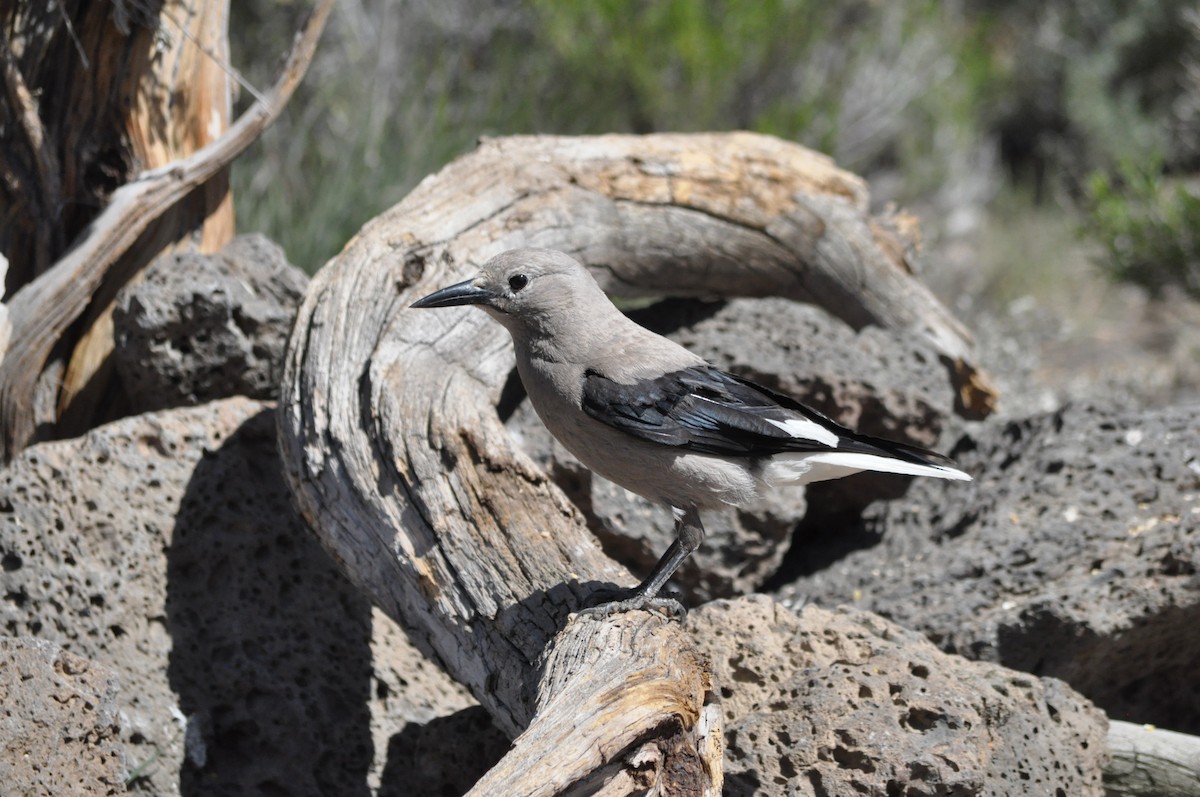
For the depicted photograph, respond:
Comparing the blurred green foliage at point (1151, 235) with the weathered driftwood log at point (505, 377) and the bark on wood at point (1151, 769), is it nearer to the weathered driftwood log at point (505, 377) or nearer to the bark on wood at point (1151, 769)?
the weathered driftwood log at point (505, 377)

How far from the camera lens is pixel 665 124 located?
29.7 feet

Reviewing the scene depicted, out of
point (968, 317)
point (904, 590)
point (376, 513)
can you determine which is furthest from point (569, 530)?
point (968, 317)

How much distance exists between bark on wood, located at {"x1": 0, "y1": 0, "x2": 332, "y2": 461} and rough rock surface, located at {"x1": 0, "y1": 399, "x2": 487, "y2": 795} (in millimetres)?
667

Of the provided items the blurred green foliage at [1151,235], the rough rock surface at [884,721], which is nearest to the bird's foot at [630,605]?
the rough rock surface at [884,721]

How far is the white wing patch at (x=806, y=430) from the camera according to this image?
3.41 metres

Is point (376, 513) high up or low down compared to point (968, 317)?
down

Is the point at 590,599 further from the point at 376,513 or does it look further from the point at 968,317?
the point at 968,317

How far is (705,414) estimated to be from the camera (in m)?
3.42

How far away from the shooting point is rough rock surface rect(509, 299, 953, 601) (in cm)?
444

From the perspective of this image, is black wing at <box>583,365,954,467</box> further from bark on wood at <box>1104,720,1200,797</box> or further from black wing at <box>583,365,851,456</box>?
bark on wood at <box>1104,720,1200,797</box>

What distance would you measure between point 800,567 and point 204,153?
2.98 meters

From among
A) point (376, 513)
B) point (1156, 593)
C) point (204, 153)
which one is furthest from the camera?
point (204, 153)

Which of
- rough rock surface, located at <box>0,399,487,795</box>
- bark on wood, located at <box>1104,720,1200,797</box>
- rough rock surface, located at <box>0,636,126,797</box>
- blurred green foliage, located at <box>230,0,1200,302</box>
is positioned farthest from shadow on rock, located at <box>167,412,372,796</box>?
blurred green foliage, located at <box>230,0,1200,302</box>

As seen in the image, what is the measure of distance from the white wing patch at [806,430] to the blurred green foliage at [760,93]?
3.77 metres
